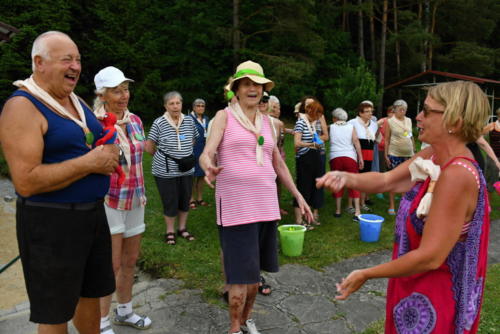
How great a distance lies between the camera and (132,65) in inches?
843

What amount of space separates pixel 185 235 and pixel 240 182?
280 centimetres

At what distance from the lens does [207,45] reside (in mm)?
22562

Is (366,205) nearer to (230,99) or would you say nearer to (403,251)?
(230,99)

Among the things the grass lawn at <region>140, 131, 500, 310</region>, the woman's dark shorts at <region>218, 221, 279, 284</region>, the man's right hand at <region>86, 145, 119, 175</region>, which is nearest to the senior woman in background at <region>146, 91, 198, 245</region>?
the grass lawn at <region>140, 131, 500, 310</region>

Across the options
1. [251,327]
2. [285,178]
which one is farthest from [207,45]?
[251,327]

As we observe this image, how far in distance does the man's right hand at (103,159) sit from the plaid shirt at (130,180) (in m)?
0.83

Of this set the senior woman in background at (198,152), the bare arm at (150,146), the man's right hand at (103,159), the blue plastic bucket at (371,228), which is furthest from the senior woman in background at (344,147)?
the man's right hand at (103,159)

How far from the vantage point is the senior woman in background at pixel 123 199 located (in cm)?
303

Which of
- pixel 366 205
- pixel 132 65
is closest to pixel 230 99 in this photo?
pixel 366 205

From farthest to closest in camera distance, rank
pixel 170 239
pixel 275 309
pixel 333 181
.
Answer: pixel 170 239
pixel 275 309
pixel 333 181

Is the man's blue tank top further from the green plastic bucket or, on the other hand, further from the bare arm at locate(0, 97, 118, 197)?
the green plastic bucket

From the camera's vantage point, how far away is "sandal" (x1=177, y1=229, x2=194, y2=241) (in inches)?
211

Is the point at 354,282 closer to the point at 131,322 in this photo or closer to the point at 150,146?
the point at 131,322

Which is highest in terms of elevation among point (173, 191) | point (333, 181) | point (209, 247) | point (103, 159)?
point (103, 159)
